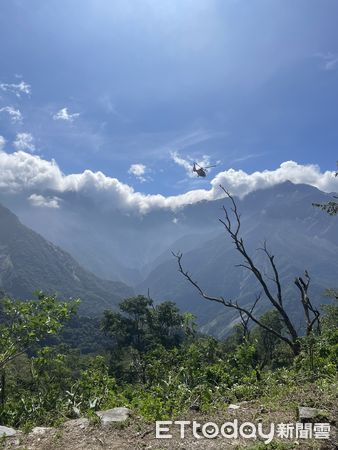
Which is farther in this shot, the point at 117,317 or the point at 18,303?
the point at 117,317

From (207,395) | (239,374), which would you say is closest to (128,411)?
(207,395)

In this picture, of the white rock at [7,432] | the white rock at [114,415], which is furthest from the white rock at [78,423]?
the white rock at [7,432]

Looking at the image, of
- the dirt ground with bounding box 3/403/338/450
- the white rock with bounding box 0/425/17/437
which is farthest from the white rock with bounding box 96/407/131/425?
the white rock with bounding box 0/425/17/437

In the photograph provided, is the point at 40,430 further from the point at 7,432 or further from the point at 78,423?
the point at 78,423

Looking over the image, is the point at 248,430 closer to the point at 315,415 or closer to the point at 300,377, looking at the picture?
the point at 315,415

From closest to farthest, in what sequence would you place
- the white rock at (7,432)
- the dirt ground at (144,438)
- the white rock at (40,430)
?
1. the dirt ground at (144,438)
2. the white rock at (7,432)
3. the white rock at (40,430)

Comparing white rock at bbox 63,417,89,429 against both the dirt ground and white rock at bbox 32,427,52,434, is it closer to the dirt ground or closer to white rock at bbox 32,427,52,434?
the dirt ground

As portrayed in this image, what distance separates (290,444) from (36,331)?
683cm

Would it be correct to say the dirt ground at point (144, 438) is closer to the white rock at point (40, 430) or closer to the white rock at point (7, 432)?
the white rock at point (40, 430)

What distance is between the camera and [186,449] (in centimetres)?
761

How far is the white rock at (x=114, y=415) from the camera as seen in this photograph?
9156mm

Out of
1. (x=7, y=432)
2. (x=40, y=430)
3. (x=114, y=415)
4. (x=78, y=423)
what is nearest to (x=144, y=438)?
(x=114, y=415)

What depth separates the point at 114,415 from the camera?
31.1 feet

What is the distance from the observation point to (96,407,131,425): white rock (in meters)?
9.16
